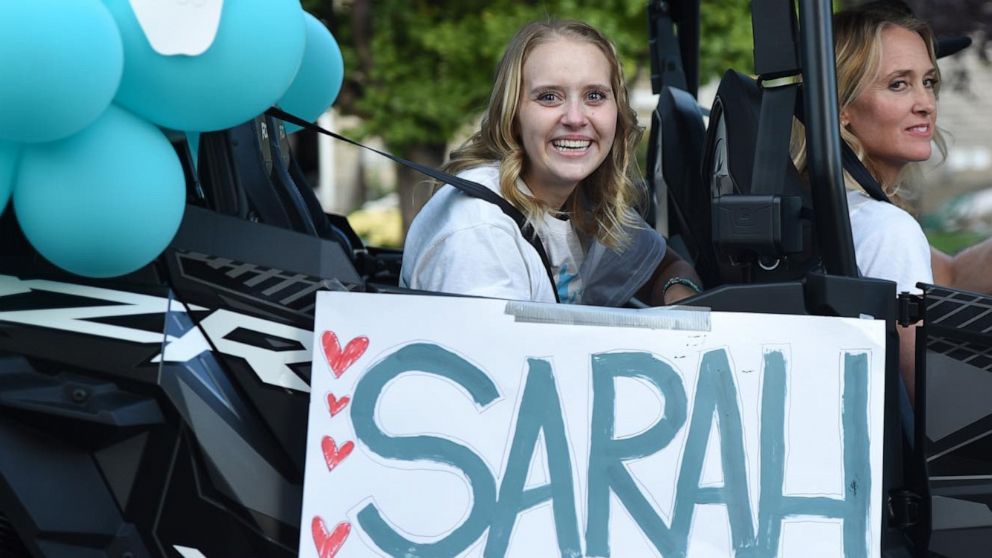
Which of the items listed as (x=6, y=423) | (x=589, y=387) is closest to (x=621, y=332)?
(x=589, y=387)

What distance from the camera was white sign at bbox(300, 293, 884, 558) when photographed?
2031 millimetres

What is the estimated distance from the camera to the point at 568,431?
204cm

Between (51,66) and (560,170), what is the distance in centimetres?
110

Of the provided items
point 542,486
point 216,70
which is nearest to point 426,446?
point 542,486

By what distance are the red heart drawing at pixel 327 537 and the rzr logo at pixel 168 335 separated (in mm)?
217

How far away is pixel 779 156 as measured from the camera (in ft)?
6.98

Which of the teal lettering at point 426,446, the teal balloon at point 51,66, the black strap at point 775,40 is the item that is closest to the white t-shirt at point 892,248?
the black strap at point 775,40

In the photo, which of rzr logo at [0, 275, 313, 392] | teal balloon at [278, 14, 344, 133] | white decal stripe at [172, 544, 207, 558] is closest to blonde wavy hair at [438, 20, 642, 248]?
teal balloon at [278, 14, 344, 133]

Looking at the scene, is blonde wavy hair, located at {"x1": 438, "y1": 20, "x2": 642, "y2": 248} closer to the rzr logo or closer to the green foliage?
the rzr logo

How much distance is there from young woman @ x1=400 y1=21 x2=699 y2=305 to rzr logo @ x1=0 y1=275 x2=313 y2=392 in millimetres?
389

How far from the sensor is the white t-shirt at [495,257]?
7.50 feet

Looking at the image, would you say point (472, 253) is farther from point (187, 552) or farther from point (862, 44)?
point (862, 44)

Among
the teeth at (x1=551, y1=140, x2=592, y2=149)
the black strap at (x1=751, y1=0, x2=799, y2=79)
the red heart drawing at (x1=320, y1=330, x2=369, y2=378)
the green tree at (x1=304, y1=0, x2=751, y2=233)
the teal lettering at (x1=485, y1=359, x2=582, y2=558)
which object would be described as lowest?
the teal lettering at (x1=485, y1=359, x2=582, y2=558)

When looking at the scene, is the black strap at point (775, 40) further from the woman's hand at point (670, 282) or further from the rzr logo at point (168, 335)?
the rzr logo at point (168, 335)
